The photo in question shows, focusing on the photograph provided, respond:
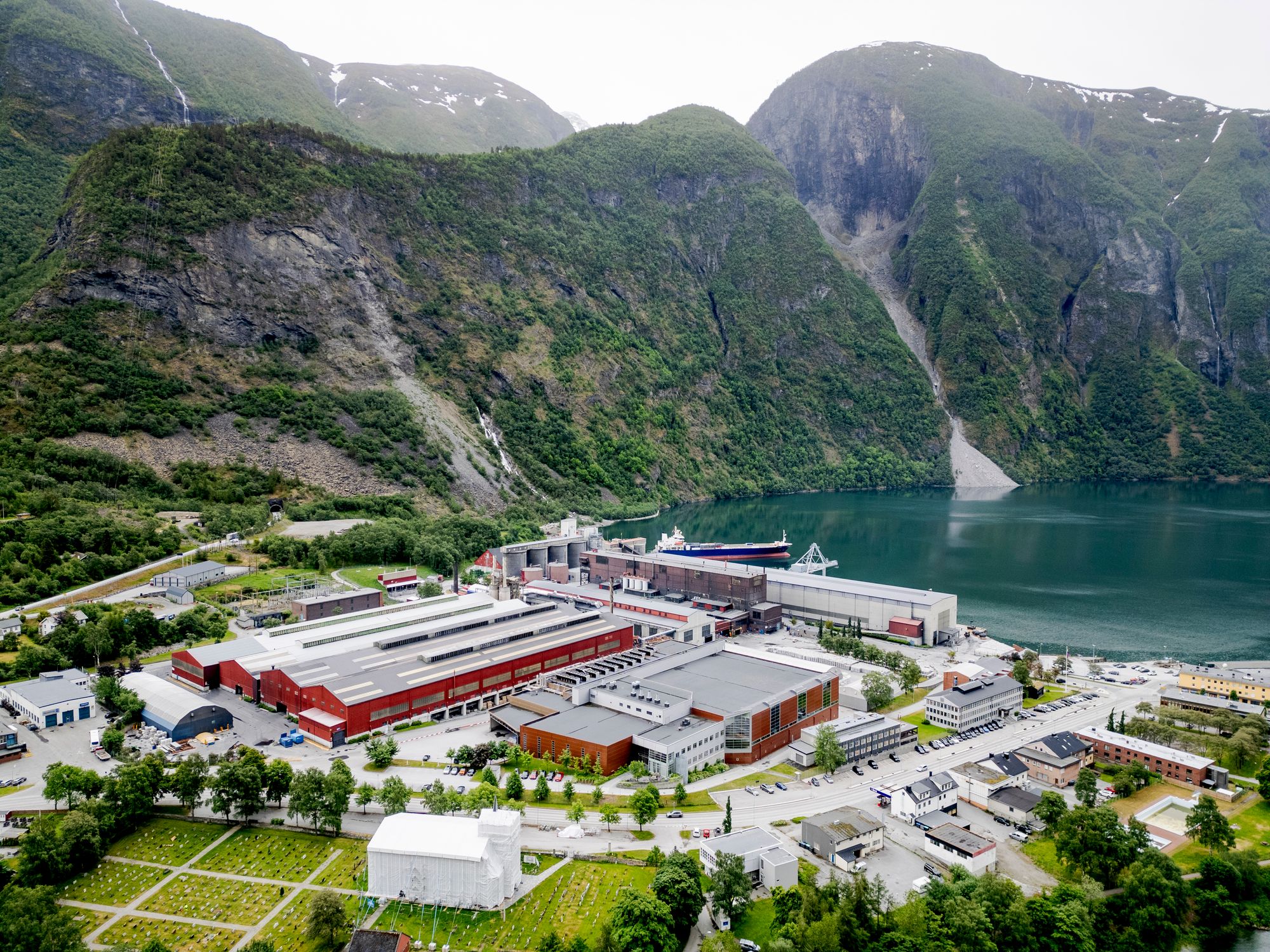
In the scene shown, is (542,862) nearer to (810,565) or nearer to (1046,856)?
(1046,856)

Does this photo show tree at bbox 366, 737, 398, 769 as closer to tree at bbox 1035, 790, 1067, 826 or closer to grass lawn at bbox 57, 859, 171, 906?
grass lawn at bbox 57, 859, 171, 906

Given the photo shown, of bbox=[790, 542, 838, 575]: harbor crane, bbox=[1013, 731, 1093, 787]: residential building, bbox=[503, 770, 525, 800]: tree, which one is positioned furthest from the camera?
bbox=[790, 542, 838, 575]: harbor crane

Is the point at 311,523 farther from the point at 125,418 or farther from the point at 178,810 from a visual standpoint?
the point at 178,810

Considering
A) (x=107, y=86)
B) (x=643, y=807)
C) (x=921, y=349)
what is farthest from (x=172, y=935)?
(x=921, y=349)

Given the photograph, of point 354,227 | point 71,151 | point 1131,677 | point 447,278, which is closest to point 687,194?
point 447,278

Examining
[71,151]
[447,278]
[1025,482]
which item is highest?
[71,151]

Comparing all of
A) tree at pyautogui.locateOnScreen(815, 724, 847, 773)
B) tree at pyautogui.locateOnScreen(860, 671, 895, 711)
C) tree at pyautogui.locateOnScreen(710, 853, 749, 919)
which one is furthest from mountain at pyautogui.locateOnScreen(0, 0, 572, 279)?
tree at pyautogui.locateOnScreen(710, 853, 749, 919)
